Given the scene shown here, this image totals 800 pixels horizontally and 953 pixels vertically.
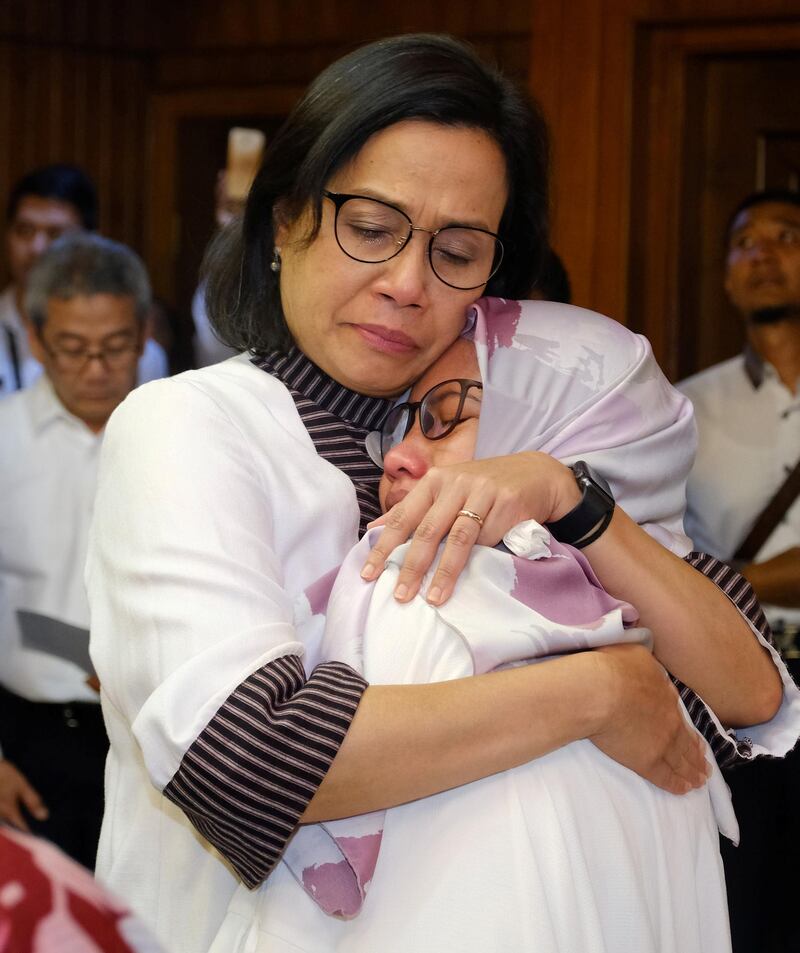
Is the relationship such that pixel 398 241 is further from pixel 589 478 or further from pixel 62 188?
pixel 62 188

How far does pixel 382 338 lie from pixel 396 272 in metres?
0.08

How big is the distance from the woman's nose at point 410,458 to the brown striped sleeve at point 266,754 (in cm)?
35

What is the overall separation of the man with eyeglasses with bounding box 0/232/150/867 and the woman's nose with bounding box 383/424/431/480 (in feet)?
5.22

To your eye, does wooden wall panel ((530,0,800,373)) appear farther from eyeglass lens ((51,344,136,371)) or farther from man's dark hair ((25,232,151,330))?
eyeglass lens ((51,344,136,371))

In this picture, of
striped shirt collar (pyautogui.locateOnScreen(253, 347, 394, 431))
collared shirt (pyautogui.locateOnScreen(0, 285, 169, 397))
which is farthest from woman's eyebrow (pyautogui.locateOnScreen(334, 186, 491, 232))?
collared shirt (pyautogui.locateOnScreen(0, 285, 169, 397))

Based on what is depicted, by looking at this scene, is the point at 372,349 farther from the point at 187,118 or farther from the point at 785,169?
the point at 187,118

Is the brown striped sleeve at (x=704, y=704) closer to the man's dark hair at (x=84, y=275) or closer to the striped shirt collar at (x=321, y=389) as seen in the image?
the striped shirt collar at (x=321, y=389)

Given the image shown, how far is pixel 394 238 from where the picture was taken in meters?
1.68

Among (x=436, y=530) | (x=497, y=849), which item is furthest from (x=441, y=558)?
(x=497, y=849)

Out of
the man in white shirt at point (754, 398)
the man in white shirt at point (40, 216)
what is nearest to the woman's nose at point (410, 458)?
the man in white shirt at point (754, 398)

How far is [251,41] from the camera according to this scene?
509 centimetres

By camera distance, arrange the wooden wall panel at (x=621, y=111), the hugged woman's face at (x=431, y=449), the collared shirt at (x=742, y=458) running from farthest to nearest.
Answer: the wooden wall panel at (x=621, y=111), the collared shirt at (x=742, y=458), the hugged woman's face at (x=431, y=449)

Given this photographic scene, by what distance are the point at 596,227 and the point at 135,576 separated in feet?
9.84

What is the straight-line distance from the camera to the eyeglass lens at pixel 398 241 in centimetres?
166
